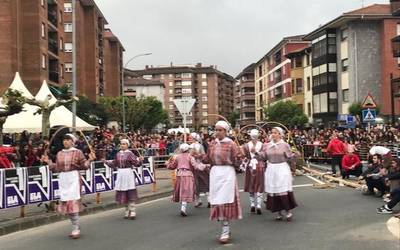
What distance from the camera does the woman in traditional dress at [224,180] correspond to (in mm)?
10164

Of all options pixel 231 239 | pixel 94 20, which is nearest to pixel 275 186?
pixel 231 239

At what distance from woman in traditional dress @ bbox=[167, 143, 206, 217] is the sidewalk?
2.58m

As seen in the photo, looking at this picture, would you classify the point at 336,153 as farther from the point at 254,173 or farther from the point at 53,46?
the point at 53,46

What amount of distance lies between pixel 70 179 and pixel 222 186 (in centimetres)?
302

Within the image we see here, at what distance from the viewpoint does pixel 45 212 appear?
14.5 meters

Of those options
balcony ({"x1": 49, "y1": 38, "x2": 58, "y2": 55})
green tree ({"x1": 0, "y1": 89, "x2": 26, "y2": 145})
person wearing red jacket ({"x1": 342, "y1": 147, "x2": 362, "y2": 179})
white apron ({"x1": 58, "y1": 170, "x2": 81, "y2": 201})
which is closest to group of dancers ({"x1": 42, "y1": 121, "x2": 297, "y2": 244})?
white apron ({"x1": 58, "y1": 170, "x2": 81, "y2": 201})

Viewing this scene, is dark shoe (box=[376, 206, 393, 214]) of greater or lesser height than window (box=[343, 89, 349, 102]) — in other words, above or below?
below

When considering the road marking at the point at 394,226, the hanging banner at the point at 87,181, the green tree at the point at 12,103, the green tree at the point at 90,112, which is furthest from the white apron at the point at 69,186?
the green tree at the point at 90,112

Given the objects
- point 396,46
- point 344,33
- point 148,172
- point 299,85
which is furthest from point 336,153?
point 299,85

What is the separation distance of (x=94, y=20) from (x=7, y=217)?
77.2 metres

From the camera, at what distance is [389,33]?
204 ft

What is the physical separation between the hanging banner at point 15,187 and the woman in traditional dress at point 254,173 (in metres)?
4.99

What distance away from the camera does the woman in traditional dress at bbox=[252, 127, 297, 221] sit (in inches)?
486

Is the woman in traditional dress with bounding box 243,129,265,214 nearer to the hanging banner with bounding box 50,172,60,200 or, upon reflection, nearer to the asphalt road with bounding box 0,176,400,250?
the asphalt road with bounding box 0,176,400,250
